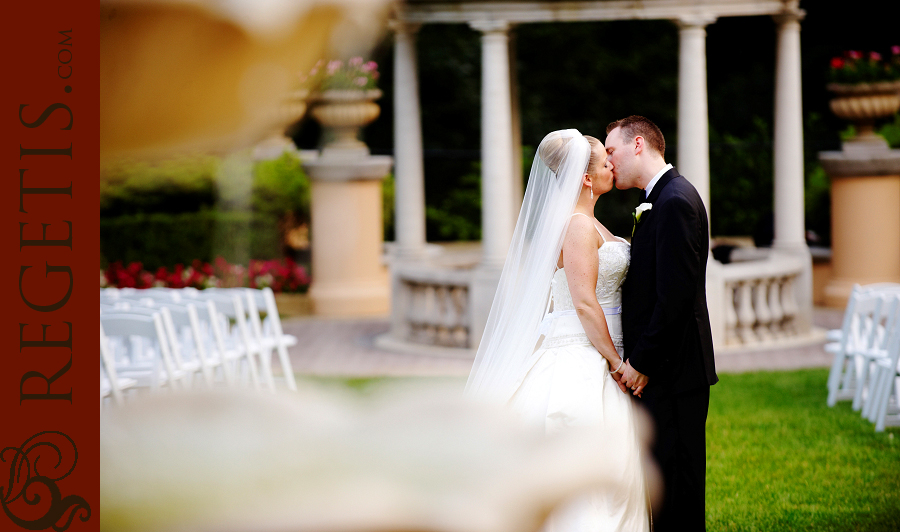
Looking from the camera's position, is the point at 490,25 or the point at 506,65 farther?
the point at 506,65

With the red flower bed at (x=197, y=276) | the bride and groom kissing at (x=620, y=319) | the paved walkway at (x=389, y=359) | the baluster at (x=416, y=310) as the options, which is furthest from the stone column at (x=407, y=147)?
the bride and groom kissing at (x=620, y=319)

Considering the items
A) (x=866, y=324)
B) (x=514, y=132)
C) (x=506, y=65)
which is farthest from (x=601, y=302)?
(x=514, y=132)

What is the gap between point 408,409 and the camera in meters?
1.27

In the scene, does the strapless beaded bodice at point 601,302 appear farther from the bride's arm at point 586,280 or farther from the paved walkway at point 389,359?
the paved walkway at point 389,359

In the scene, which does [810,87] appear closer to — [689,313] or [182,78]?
[689,313]

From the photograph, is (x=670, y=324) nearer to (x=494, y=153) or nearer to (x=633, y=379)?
(x=633, y=379)

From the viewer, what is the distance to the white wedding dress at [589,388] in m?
4.04

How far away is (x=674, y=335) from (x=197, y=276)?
1252 centimetres

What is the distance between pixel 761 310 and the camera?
1212 cm

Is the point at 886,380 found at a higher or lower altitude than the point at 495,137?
lower

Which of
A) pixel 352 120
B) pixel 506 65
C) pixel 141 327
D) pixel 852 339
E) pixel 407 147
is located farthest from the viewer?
pixel 352 120

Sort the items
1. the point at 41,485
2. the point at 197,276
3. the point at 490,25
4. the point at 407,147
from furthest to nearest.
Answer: the point at 197,276
the point at 407,147
the point at 490,25
the point at 41,485

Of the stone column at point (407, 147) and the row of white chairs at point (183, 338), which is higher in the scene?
the stone column at point (407, 147)

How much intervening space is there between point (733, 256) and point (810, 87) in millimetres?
11439
